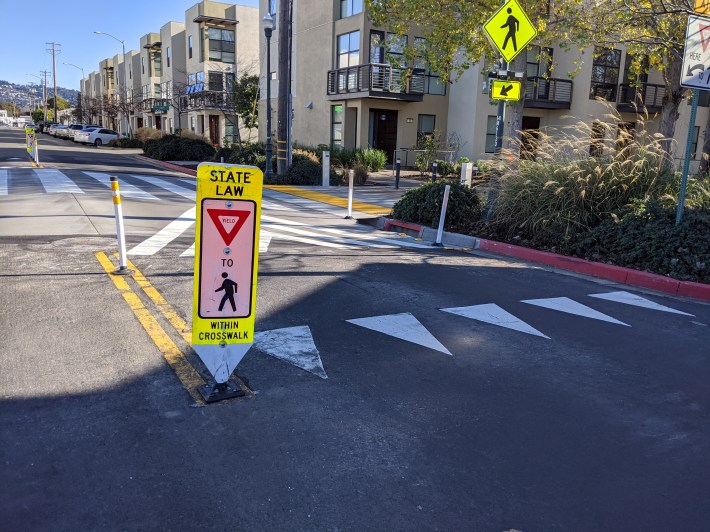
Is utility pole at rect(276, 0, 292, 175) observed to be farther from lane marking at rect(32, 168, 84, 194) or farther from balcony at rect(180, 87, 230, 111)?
balcony at rect(180, 87, 230, 111)

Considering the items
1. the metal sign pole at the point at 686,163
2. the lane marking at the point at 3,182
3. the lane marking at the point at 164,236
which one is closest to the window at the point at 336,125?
the lane marking at the point at 3,182

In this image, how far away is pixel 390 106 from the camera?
94.9 ft

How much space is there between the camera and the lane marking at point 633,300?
675cm

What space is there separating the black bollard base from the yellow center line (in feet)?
35.1

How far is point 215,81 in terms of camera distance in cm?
4728

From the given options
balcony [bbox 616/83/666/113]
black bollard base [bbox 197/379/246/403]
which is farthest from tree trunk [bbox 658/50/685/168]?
black bollard base [bbox 197/379/246/403]

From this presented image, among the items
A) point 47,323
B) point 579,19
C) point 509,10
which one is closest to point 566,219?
point 509,10

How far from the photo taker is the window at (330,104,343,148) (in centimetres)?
3006

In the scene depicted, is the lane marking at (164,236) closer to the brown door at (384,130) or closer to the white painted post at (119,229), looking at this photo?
the white painted post at (119,229)

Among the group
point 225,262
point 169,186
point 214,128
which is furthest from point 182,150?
point 225,262

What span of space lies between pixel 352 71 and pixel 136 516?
27050mm

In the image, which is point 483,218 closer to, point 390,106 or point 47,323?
point 47,323

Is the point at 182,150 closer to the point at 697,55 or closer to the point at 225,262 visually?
the point at 697,55

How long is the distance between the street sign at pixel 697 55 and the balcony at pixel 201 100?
116 ft
